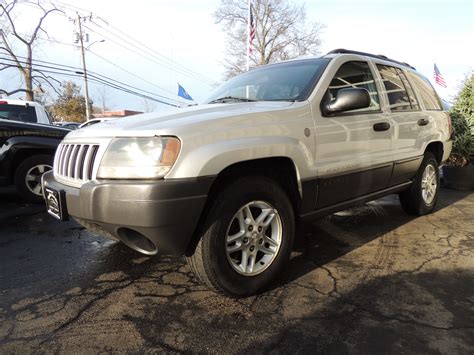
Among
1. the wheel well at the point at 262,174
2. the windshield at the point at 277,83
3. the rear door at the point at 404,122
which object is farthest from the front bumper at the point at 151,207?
the rear door at the point at 404,122

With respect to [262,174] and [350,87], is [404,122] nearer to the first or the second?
[350,87]

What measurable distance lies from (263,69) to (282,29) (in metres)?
35.3

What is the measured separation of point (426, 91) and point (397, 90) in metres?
0.99

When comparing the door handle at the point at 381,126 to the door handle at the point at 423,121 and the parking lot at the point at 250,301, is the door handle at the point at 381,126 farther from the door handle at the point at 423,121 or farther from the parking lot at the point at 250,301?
the parking lot at the point at 250,301

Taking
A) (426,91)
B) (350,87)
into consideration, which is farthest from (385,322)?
(426,91)

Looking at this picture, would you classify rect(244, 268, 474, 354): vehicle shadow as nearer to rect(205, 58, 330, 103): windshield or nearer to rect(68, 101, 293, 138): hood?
rect(68, 101, 293, 138): hood

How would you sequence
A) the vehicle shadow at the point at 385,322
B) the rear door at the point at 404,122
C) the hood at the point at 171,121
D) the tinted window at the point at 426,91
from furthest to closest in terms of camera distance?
the tinted window at the point at 426,91
the rear door at the point at 404,122
the hood at the point at 171,121
the vehicle shadow at the point at 385,322

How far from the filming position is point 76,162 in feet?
8.81

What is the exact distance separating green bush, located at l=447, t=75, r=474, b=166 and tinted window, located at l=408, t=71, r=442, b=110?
7.63 feet

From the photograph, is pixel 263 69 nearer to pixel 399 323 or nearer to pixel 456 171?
pixel 399 323

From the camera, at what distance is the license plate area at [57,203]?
8.64ft

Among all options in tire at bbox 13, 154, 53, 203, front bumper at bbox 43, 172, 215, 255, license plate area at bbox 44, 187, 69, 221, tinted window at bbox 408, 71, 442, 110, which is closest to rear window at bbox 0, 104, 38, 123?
tire at bbox 13, 154, 53, 203

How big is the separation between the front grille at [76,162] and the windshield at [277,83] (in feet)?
4.63

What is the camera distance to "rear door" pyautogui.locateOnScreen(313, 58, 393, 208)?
3129mm
